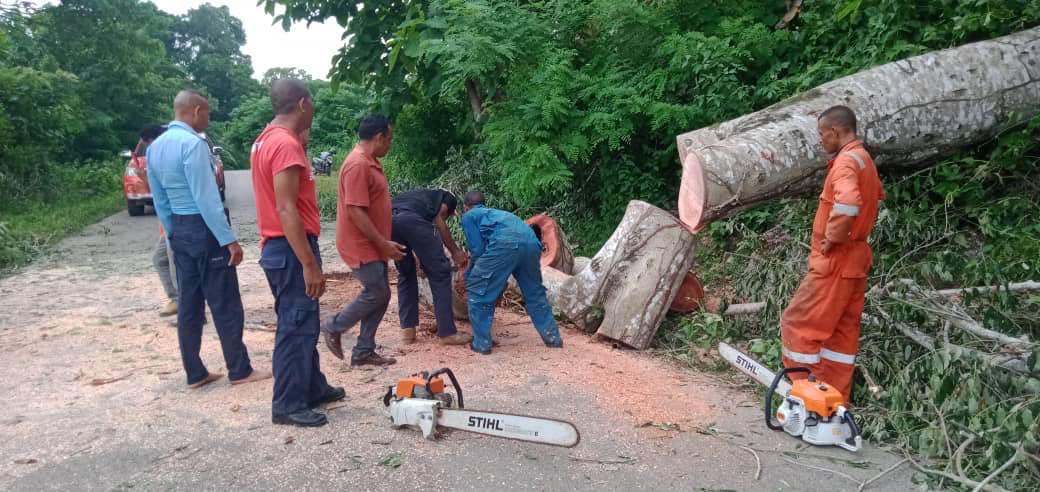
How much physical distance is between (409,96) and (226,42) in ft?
147

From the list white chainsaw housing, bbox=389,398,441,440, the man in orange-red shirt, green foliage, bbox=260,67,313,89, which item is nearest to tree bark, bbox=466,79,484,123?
the man in orange-red shirt

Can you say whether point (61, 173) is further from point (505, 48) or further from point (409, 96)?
point (505, 48)

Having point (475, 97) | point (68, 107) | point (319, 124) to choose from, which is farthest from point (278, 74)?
point (475, 97)

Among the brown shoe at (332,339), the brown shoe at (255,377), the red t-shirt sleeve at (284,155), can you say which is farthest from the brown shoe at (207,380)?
the red t-shirt sleeve at (284,155)

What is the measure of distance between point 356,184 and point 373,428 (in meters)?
1.61

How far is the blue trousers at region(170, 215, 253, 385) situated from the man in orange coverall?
3.42 metres

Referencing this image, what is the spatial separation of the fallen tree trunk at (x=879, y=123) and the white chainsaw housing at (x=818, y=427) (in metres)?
1.43

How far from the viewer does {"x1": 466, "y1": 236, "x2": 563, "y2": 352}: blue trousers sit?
5.12 meters

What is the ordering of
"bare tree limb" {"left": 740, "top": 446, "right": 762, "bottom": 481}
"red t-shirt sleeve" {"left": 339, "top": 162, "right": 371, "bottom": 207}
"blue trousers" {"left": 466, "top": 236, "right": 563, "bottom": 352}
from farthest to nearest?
"blue trousers" {"left": 466, "top": 236, "right": 563, "bottom": 352}, "red t-shirt sleeve" {"left": 339, "top": 162, "right": 371, "bottom": 207}, "bare tree limb" {"left": 740, "top": 446, "right": 762, "bottom": 481}

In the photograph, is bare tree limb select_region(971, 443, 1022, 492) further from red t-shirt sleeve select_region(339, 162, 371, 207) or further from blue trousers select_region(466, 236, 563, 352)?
red t-shirt sleeve select_region(339, 162, 371, 207)

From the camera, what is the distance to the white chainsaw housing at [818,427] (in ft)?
11.3

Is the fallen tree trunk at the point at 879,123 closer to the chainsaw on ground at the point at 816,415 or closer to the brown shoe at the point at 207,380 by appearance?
the chainsaw on ground at the point at 816,415

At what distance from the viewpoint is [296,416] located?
12.1 feet

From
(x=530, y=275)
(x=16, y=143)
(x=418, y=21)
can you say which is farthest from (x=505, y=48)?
(x=16, y=143)
